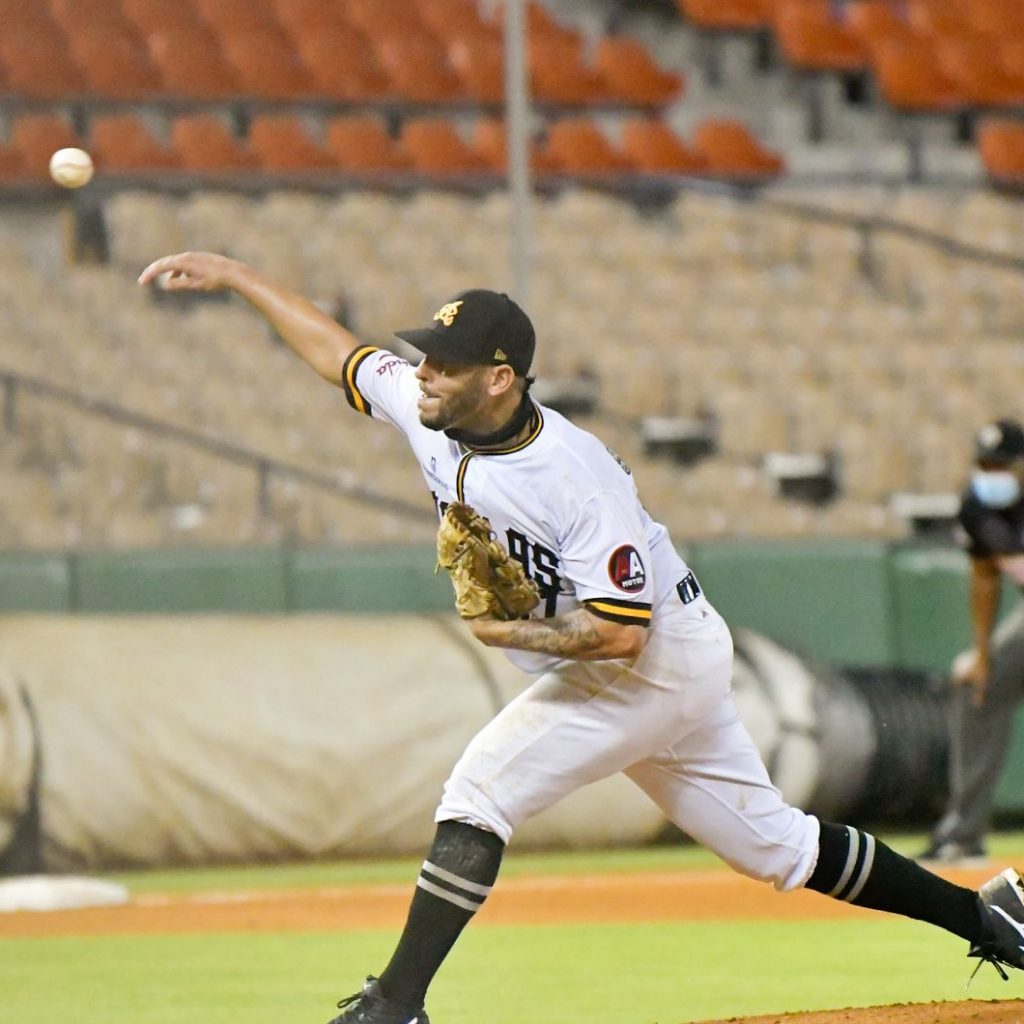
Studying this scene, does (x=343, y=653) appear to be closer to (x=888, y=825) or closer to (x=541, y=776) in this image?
(x=888, y=825)

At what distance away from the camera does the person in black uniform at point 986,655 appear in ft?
25.8

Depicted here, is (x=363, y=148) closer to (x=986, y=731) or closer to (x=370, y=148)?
(x=370, y=148)

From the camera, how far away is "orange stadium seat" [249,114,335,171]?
14742mm

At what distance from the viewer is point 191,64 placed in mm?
15344

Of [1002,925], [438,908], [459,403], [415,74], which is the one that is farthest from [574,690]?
[415,74]

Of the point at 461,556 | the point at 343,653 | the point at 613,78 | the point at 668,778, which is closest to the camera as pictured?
the point at 461,556

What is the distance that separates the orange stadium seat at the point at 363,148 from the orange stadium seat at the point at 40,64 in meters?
1.81

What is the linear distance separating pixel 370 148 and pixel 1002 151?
4937 millimetres

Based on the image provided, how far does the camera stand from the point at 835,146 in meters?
17.1

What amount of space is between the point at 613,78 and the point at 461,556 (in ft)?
43.2

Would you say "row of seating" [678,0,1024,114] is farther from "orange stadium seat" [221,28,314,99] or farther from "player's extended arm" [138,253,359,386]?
"player's extended arm" [138,253,359,386]

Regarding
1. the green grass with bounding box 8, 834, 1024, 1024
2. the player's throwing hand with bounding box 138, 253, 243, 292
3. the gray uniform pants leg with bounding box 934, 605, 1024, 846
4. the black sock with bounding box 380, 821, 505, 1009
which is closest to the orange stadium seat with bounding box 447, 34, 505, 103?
the gray uniform pants leg with bounding box 934, 605, 1024, 846

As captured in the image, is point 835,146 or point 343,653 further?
point 835,146

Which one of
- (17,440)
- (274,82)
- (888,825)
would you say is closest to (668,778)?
(888,825)
